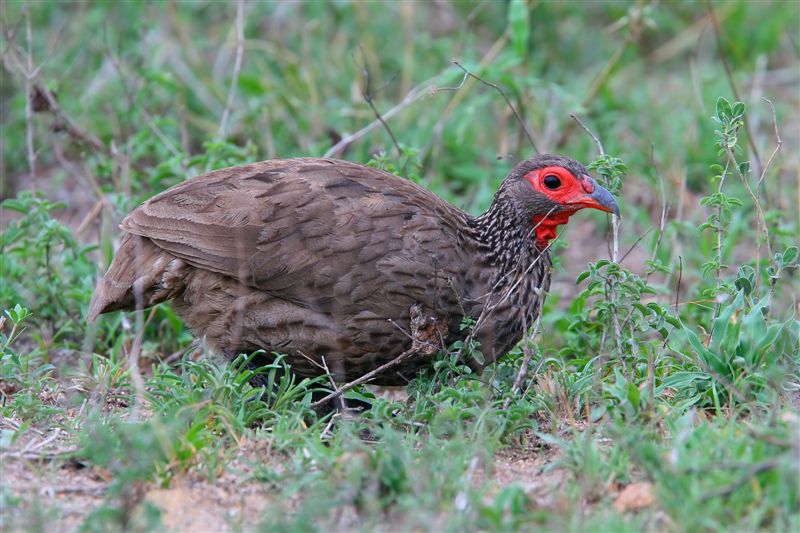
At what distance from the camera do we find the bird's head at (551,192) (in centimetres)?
496

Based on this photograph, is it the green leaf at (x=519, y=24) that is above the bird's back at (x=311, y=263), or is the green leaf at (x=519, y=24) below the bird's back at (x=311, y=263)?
above

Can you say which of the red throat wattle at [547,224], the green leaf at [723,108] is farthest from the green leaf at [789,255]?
the red throat wattle at [547,224]

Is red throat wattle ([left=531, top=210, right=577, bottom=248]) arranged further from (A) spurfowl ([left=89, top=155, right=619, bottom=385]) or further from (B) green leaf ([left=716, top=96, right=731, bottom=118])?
(B) green leaf ([left=716, top=96, right=731, bottom=118])

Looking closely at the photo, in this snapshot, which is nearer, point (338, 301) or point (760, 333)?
point (760, 333)

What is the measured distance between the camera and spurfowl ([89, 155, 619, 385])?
4773mm

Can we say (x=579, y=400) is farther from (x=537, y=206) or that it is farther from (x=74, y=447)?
(x=74, y=447)

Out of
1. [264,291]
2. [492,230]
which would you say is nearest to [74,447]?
[264,291]

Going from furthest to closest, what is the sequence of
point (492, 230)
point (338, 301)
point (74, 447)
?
1. point (492, 230)
2. point (338, 301)
3. point (74, 447)

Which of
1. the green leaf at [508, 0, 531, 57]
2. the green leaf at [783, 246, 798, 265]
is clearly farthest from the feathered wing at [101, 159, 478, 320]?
the green leaf at [508, 0, 531, 57]

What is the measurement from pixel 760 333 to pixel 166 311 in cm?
303

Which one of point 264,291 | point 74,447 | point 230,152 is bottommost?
point 74,447

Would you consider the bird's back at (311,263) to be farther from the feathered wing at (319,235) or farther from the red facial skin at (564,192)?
the red facial skin at (564,192)

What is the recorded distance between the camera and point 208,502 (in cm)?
371

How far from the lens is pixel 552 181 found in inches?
198
